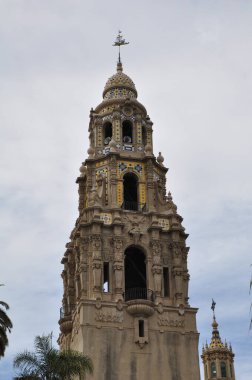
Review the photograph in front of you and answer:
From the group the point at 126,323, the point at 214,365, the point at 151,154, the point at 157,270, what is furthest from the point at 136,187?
the point at 214,365

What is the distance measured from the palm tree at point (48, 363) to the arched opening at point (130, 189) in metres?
18.4

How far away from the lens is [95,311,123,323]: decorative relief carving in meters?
43.1

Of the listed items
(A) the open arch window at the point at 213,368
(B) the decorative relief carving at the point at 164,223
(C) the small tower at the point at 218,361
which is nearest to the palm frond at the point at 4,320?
(B) the decorative relief carving at the point at 164,223

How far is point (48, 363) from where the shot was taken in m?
31.0

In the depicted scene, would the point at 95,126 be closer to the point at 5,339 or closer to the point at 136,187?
the point at 136,187

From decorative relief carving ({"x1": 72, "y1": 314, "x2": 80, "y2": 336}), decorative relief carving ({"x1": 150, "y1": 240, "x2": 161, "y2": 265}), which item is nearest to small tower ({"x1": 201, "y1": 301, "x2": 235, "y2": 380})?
decorative relief carving ({"x1": 150, "y1": 240, "x2": 161, "y2": 265})

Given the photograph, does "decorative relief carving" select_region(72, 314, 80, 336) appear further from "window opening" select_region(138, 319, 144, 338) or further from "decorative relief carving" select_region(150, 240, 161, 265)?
"decorative relief carving" select_region(150, 240, 161, 265)

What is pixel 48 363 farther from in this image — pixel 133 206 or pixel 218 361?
pixel 218 361

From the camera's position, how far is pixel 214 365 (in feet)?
239

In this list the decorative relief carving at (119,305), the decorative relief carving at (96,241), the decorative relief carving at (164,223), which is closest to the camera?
the decorative relief carving at (119,305)

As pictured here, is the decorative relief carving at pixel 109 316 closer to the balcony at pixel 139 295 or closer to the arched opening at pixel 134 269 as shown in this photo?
the balcony at pixel 139 295

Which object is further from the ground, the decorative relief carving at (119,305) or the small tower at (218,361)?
the small tower at (218,361)

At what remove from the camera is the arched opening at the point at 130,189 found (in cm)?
4966

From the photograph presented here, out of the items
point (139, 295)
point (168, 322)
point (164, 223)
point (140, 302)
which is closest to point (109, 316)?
point (140, 302)
